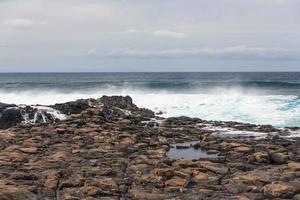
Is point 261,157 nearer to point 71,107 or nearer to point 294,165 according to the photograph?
point 294,165

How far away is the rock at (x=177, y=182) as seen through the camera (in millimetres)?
11023

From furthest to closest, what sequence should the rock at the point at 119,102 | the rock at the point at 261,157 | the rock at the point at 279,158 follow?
1. the rock at the point at 119,102
2. the rock at the point at 261,157
3. the rock at the point at 279,158

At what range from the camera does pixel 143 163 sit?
13.1 meters

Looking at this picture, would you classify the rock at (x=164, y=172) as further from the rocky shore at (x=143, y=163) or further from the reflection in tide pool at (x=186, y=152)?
the reflection in tide pool at (x=186, y=152)

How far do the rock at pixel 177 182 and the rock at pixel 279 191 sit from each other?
5.94 ft

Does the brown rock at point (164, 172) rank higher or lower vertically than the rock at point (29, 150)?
higher

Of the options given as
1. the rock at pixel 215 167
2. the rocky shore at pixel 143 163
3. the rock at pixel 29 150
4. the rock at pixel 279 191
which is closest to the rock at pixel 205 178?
the rocky shore at pixel 143 163

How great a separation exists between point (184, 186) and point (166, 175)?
71 centimetres

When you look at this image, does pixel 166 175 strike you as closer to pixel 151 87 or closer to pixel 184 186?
pixel 184 186

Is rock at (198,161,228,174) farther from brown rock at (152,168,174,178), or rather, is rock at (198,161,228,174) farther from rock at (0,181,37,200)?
rock at (0,181,37,200)

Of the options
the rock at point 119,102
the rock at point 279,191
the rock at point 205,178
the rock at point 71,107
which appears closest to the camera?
the rock at point 279,191

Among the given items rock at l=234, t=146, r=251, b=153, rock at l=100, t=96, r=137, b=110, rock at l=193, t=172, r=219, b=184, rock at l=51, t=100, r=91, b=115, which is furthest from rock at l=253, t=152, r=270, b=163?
rock at l=100, t=96, r=137, b=110

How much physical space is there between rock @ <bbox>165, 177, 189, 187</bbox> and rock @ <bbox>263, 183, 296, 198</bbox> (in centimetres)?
181

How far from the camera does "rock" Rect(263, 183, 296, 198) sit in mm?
10227
